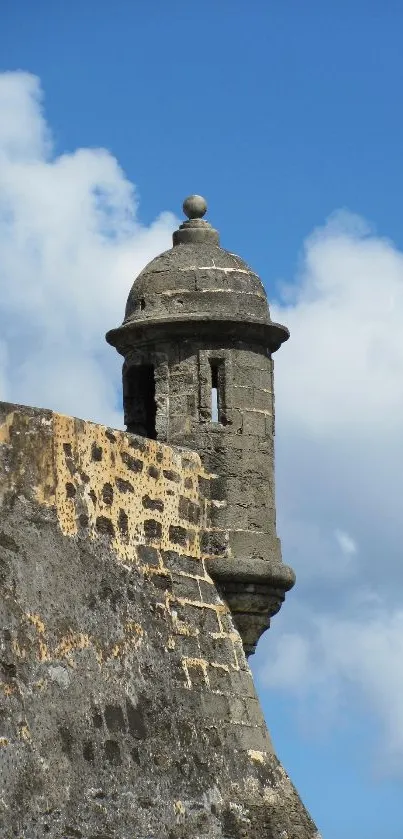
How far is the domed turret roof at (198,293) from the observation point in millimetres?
14766

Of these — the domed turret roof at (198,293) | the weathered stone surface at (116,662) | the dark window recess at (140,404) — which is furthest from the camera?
the dark window recess at (140,404)

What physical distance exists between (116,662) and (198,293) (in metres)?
3.08

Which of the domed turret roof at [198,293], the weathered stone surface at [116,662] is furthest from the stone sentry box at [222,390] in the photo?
the weathered stone surface at [116,662]

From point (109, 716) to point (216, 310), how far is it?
3.39 meters

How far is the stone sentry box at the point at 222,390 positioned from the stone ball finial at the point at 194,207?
0.51 metres

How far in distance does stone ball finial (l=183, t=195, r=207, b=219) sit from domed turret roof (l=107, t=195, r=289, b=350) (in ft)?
1.24

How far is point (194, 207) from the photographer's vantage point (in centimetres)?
1554

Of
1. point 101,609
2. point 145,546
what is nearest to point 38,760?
point 101,609

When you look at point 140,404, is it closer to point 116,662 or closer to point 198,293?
point 198,293

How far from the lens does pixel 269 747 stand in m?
14.3

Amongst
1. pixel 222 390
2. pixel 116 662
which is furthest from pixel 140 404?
pixel 116 662

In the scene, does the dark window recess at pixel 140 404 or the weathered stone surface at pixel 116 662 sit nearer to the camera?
the weathered stone surface at pixel 116 662

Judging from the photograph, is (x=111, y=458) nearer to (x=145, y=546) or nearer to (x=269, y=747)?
(x=145, y=546)

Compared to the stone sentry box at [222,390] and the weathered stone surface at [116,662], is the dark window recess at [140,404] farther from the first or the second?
the weathered stone surface at [116,662]
